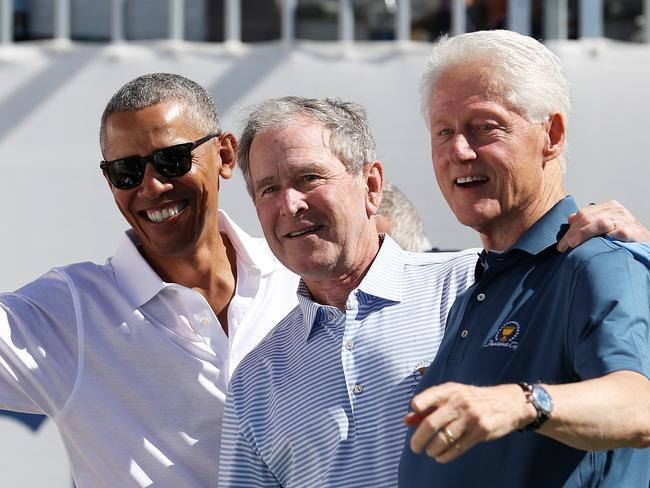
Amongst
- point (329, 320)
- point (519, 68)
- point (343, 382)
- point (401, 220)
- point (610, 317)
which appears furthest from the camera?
point (401, 220)

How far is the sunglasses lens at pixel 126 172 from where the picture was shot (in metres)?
2.56

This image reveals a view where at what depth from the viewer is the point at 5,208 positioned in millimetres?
4941

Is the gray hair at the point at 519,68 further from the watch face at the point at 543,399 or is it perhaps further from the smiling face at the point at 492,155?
the watch face at the point at 543,399

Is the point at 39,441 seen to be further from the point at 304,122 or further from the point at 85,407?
the point at 304,122

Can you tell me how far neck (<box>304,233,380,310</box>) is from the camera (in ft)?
7.33

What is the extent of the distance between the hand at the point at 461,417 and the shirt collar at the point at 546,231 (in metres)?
0.44

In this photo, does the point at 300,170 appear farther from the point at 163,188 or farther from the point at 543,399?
the point at 543,399

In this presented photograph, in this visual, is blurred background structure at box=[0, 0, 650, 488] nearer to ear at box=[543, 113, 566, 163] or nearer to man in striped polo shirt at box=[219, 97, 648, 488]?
man in striped polo shirt at box=[219, 97, 648, 488]

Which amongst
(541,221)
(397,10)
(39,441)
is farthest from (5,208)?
(541,221)

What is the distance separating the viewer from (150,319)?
2.56m

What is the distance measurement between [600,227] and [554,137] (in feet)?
0.68

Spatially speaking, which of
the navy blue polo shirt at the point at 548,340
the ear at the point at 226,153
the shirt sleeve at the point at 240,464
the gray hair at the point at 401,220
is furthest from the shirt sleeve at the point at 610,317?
the gray hair at the point at 401,220

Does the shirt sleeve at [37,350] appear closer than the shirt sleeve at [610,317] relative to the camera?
No

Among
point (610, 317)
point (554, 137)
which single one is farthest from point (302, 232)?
point (610, 317)
